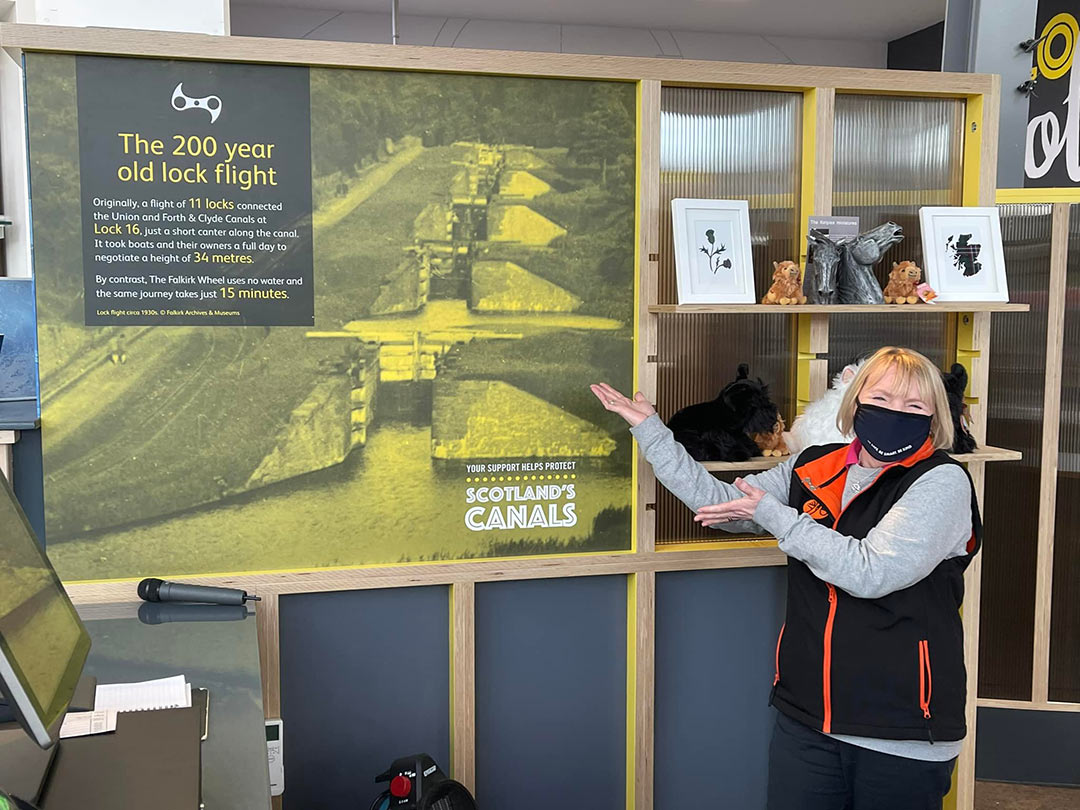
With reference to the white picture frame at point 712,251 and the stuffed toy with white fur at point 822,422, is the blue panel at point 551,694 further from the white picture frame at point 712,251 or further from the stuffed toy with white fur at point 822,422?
the white picture frame at point 712,251

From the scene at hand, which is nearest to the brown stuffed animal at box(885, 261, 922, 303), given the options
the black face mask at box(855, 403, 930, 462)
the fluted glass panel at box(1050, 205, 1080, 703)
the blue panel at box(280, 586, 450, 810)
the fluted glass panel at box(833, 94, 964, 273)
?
the fluted glass panel at box(833, 94, 964, 273)

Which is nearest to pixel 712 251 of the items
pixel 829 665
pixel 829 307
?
pixel 829 307

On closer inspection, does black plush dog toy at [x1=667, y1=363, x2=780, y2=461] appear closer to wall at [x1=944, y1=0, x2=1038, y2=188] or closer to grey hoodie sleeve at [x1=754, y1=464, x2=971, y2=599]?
grey hoodie sleeve at [x1=754, y1=464, x2=971, y2=599]

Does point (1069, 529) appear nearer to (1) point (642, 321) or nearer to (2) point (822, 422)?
(2) point (822, 422)

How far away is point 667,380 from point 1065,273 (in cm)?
152

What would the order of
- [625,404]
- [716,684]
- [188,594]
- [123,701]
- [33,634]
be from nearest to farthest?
[33,634], [123,701], [188,594], [625,404], [716,684]

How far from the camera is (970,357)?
9.05 feet

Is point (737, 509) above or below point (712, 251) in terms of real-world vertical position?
below

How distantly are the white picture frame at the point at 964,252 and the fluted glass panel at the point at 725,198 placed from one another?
0.35m

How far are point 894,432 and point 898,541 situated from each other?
0.23m

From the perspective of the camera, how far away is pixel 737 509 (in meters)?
2.13

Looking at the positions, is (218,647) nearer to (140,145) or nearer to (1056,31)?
(140,145)

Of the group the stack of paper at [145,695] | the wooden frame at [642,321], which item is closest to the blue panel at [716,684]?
the wooden frame at [642,321]

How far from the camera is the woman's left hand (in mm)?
2084
